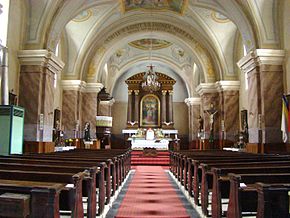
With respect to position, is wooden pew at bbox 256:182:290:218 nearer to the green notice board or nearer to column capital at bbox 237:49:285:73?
the green notice board

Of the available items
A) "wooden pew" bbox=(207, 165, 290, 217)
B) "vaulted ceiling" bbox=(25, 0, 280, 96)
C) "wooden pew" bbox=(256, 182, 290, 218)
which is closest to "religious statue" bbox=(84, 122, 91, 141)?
"vaulted ceiling" bbox=(25, 0, 280, 96)

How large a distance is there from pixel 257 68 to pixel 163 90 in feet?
43.8

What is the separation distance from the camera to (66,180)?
9.87 ft

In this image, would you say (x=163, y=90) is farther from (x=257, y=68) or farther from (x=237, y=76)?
(x=257, y=68)

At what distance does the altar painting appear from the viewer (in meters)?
23.8

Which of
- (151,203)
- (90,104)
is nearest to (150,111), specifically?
(90,104)

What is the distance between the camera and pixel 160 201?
5480mm

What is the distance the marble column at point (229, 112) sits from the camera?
1552 centimetres

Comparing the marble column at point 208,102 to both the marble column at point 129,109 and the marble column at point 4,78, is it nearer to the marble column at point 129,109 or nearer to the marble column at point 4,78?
the marble column at point 129,109

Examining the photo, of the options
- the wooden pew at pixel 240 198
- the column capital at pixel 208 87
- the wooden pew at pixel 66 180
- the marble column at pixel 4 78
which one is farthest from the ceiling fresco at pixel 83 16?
the wooden pew at pixel 240 198

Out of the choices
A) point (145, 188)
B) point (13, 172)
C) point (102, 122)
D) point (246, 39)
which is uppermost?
point (246, 39)

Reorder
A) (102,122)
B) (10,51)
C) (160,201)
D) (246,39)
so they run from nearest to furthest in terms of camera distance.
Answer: (160,201)
(10,51)
(246,39)
(102,122)

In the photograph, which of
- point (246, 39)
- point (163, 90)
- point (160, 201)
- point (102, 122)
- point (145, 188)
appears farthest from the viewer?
point (163, 90)

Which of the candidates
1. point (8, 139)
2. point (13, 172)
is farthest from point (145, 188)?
point (13, 172)
